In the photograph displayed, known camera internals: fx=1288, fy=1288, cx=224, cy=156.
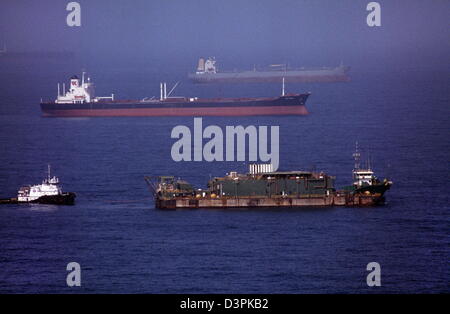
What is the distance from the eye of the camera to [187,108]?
468 feet

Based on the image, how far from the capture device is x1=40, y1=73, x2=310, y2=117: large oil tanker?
463 feet

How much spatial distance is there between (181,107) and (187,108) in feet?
2.39

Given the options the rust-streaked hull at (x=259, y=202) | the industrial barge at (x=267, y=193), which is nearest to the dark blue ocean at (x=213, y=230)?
the rust-streaked hull at (x=259, y=202)

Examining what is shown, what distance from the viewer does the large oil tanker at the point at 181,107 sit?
141250 millimetres

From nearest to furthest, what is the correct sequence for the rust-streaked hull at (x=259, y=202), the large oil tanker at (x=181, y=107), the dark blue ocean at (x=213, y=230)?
the dark blue ocean at (x=213, y=230) → the rust-streaked hull at (x=259, y=202) → the large oil tanker at (x=181, y=107)

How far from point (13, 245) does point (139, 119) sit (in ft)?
242

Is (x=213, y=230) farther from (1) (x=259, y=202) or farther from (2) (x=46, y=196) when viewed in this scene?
(2) (x=46, y=196)

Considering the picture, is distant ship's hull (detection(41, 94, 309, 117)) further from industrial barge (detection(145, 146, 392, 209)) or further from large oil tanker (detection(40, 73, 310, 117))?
industrial barge (detection(145, 146, 392, 209))

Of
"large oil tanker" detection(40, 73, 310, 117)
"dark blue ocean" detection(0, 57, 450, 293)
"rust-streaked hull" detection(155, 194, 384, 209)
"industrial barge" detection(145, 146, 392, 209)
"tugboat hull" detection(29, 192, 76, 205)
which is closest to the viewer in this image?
"dark blue ocean" detection(0, 57, 450, 293)

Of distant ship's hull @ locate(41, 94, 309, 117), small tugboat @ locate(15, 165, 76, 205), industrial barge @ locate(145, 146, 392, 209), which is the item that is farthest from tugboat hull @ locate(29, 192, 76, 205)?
distant ship's hull @ locate(41, 94, 309, 117)

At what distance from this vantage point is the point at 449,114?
142 m

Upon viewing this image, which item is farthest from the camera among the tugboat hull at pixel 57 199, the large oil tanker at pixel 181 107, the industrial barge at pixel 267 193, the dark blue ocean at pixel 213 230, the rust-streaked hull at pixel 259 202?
the large oil tanker at pixel 181 107

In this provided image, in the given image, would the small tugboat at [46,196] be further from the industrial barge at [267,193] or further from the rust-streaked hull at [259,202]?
the rust-streaked hull at [259,202]

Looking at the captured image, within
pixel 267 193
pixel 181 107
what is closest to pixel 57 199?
pixel 267 193
